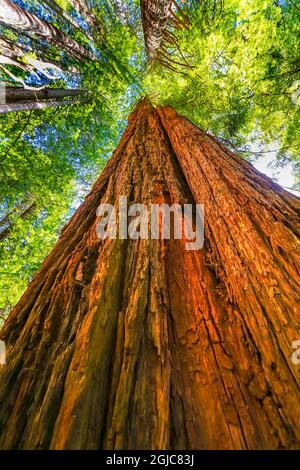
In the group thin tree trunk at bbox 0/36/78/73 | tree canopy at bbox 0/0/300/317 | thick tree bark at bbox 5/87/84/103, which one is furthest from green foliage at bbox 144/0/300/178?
thick tree bark at bbox 5/87/84/103

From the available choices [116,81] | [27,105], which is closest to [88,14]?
[116,81]

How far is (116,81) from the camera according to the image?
25.5ft

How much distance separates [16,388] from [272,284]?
1.15 metres

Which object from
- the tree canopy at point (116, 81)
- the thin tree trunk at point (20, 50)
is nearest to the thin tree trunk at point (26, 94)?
the tree canopy at point (116, 81)

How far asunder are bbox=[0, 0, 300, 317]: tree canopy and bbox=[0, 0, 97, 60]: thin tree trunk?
0.03m

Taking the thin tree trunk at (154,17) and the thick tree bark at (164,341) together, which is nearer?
the thick tree bark at (164,341)

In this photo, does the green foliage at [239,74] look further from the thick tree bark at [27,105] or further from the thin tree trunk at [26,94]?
the thin tree trunk at [26,94]

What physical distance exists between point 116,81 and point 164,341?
345 inches

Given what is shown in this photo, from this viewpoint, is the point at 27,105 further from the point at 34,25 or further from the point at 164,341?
the point at 164,341

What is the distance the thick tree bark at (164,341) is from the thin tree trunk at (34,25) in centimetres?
528

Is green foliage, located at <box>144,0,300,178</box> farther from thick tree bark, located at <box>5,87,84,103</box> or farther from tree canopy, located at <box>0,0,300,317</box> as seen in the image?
thick tree bark, located at <box>5,87,84,103</box>

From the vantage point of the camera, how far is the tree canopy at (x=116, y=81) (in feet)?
19.3

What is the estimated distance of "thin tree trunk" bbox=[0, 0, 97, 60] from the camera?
443 centimetres

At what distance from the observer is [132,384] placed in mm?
849
